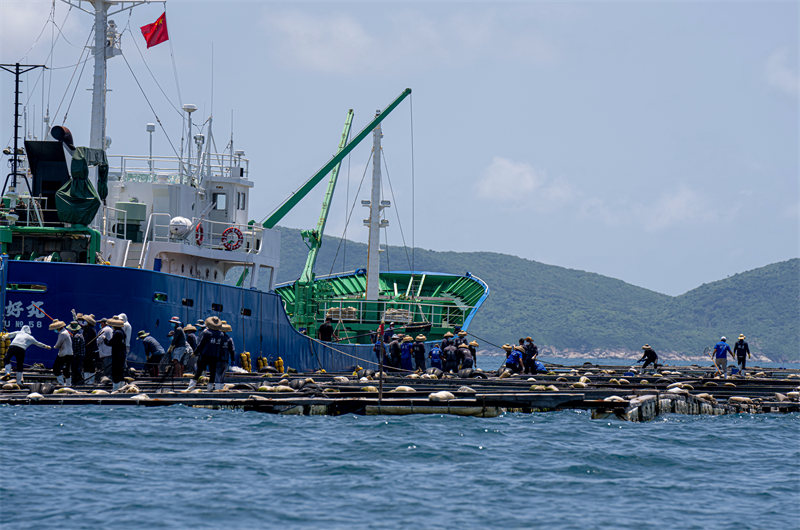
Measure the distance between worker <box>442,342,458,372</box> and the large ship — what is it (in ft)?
16.4

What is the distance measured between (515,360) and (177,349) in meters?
10.3

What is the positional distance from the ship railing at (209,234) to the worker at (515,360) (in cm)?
853

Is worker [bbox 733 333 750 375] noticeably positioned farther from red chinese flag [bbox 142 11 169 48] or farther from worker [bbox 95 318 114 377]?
worker [bbox 95 318 114 377]

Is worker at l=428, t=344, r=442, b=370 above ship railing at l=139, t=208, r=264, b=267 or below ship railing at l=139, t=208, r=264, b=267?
below

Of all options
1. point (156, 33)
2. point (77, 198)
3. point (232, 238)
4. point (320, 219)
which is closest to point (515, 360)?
point (232, 238)

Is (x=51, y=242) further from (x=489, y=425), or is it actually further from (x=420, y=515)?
(x=420, y=515)

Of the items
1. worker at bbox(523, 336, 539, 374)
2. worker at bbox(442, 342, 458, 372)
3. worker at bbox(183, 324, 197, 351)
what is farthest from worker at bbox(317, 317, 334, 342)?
worker at bbox(183, 324, 197, 351)

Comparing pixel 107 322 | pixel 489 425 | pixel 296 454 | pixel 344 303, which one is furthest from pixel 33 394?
pixel 344 303

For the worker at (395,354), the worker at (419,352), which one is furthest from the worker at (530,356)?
the worker at (395,354)

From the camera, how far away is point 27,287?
25.4 m

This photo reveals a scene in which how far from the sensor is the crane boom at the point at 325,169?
41.1 m

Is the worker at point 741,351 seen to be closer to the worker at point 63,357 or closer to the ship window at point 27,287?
the ship window at point 27,287

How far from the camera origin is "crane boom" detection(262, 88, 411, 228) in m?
41.1

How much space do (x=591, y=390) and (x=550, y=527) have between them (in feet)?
38.9
